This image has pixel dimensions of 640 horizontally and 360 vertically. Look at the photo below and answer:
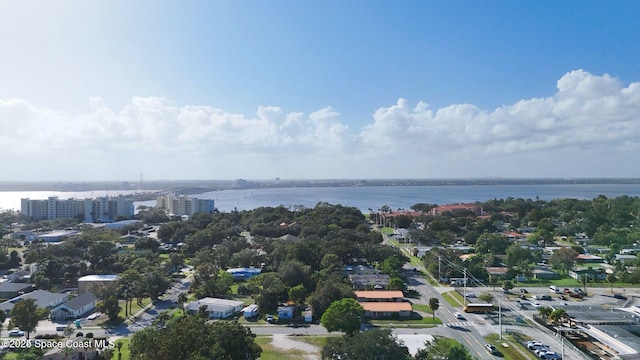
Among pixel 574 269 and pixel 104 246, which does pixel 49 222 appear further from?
pixel 574 269

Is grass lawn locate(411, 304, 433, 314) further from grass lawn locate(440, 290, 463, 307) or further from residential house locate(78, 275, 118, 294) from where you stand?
residential house locate(78, 275, 118, 294)

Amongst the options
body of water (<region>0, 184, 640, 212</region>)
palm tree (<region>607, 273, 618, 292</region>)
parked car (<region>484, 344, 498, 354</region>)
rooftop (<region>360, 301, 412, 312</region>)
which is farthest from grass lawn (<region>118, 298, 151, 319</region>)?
body of water (<region>0, 184, 640, 212</region>)

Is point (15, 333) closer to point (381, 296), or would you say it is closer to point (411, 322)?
point (381, 296)

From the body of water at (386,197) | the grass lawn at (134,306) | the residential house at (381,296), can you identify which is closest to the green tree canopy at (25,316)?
the grass lawn at (134,306)

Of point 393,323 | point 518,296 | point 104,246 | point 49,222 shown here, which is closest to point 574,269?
point 518,296

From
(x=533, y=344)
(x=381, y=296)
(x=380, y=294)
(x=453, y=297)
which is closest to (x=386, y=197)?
(x=453, y=297)

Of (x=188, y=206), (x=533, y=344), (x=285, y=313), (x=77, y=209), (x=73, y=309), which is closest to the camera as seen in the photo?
(x=533, y=344)
